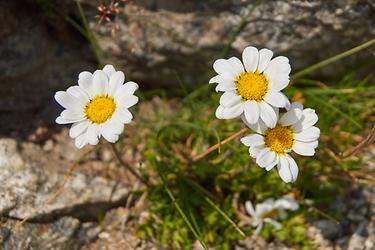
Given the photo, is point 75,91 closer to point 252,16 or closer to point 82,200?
point 82,200

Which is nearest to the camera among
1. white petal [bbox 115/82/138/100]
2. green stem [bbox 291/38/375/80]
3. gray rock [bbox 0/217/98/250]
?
white petal [bbox 115/82/138/100]

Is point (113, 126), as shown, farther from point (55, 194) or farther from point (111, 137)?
point (55, 194)

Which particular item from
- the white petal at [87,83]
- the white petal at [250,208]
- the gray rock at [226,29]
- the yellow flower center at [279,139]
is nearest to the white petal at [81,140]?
the white petal at [87,83]

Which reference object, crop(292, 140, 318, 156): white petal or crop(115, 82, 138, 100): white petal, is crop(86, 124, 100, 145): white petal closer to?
crop(115, 82, 138, 100): white petal

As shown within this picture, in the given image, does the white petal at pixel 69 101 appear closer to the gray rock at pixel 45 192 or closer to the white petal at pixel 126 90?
the white petal at pixel 126 90

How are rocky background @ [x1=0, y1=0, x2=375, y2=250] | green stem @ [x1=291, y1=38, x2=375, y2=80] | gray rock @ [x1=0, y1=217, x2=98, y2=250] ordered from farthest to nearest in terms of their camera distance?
rocky background @ [x1=0, y1=0, x2=375, y2=250] → gray rock @ [x1=0, y1=217, x2=98, y2=250] → green stem @ [x1=291, y1=38, x2=375, y2=80]

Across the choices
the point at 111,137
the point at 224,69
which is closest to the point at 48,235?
the point at 111,137

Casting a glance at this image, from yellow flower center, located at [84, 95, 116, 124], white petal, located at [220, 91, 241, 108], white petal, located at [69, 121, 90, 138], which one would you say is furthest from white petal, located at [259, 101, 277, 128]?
white petal, located at [69, 121, 90, 138]
